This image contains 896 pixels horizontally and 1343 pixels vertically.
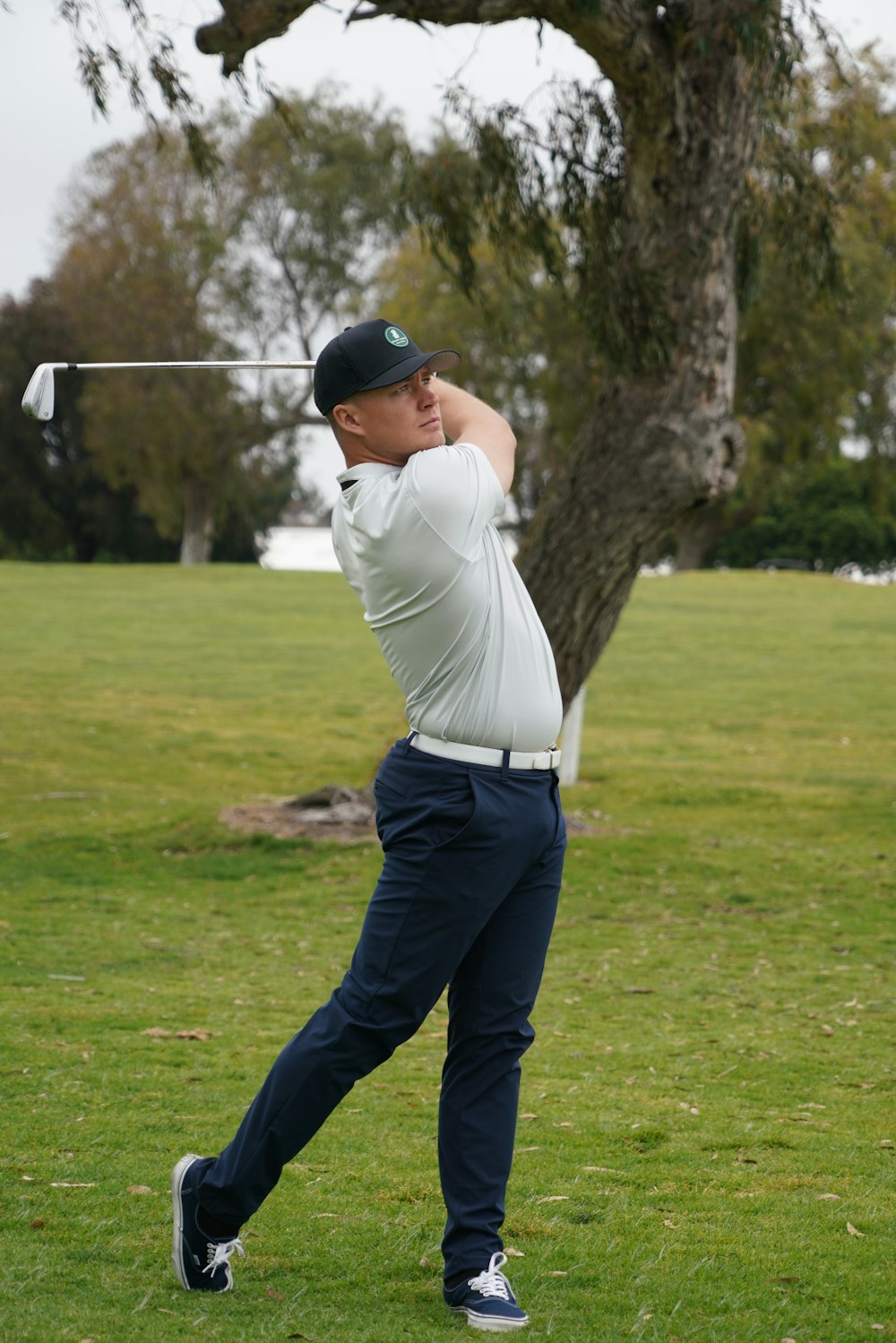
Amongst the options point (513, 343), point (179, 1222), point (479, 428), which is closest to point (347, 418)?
point (479, 428)

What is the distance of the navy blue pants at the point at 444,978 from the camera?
3.27m

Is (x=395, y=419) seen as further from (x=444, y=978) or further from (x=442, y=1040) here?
(x=442, y=1040)

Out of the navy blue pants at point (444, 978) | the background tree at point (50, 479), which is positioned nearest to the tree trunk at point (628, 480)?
the navy blue pants at point (444, 978)

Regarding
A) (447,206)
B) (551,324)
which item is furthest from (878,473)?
(447,206)

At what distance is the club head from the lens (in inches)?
165

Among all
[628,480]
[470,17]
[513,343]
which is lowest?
[628,480]

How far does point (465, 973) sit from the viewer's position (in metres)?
3.46

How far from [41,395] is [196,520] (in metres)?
39.5

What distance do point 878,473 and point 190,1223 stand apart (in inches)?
1272

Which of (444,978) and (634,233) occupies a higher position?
(634,233)

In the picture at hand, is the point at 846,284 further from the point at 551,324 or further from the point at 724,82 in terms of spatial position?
the point at 551,324

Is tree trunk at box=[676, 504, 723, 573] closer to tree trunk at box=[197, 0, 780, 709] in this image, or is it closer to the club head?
tree trunk at box=[197, 0, 780, 709]

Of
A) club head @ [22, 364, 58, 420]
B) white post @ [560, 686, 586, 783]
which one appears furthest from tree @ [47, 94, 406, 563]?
club head @ [22, 364, 58, 420]

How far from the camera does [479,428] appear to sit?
3.50 m
